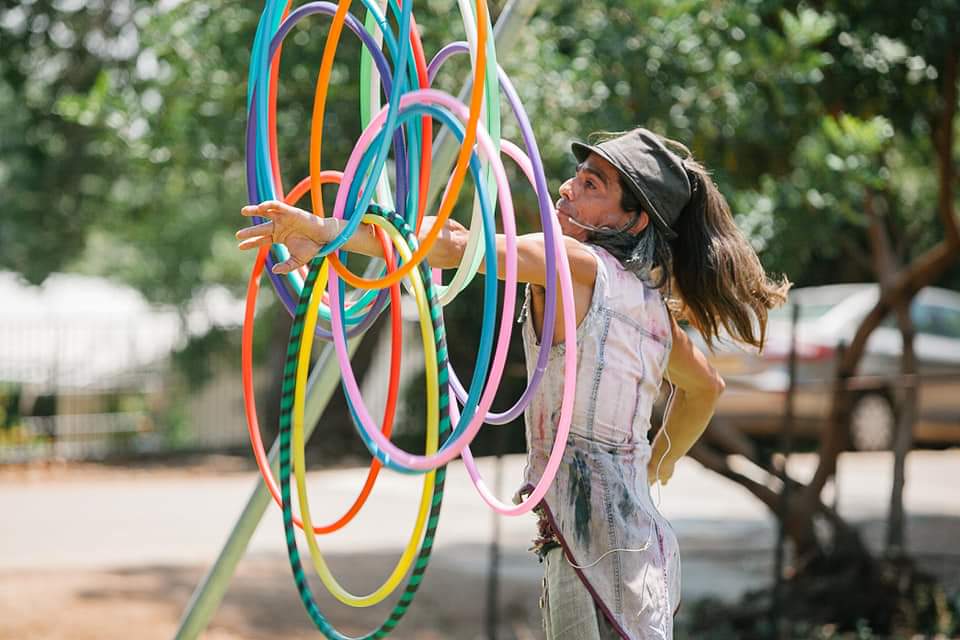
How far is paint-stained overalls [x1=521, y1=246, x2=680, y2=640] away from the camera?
2666 millimetres

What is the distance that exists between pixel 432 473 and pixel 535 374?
0.37m

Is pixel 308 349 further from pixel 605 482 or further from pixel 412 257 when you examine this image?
pixel 605 482

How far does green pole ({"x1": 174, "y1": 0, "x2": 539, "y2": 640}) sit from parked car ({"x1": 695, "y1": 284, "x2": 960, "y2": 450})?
8.14 m

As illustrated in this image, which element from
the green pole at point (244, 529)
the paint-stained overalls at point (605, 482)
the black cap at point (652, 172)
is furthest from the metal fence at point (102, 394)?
the black cap at point (652, 172)

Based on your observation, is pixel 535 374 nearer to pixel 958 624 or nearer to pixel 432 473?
pixel 432 473

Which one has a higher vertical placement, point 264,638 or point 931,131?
point 931,131

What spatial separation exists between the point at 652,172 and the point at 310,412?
135cm

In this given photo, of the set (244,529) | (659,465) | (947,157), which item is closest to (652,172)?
(659,465)

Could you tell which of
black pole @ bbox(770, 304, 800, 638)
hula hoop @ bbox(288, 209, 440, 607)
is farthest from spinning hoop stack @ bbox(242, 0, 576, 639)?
black pole @ bbox(770, 304, 800, 638)

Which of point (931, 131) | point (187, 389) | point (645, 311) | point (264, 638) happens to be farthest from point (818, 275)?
point (645, 311)

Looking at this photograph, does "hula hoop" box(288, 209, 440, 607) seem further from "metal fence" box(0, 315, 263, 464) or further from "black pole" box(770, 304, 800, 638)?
"metal fence" box(0, 315, 263, 464)

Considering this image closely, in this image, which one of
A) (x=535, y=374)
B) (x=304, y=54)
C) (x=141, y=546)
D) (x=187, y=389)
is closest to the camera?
(x=535, y=374)

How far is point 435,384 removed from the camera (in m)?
2.55

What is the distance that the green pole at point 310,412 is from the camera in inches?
140
